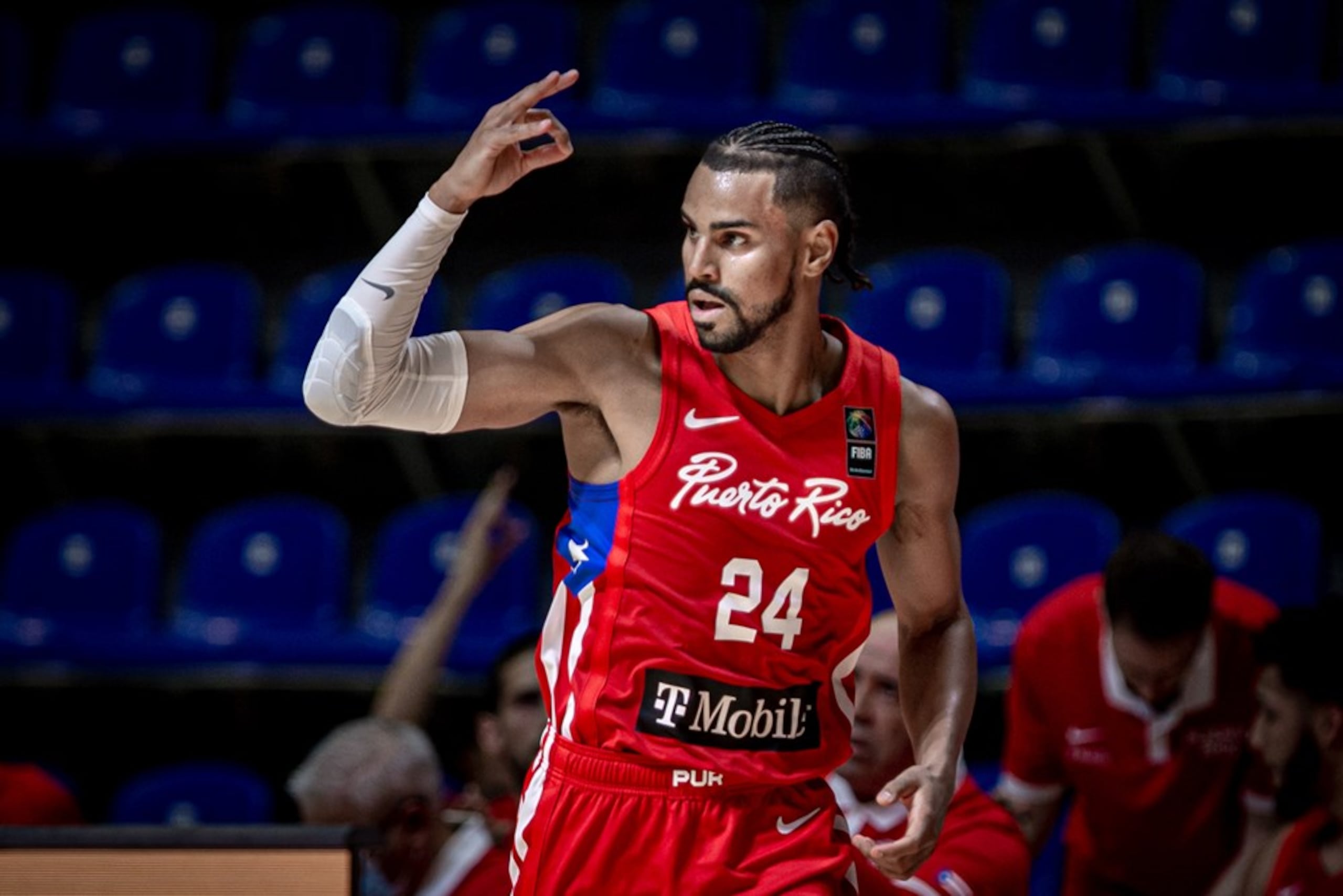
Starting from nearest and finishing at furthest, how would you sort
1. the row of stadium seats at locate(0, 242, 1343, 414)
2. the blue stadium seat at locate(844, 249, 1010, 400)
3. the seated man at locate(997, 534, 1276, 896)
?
the seated man at locate(997, 534, 1276, 896)
the row of stadium seats at locate(0, 242, 1343, 414)
the blue stadium seat at locate(844, 249, 1010, 400)

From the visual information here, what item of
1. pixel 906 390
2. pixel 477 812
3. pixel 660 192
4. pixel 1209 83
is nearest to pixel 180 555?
pixel 660 192

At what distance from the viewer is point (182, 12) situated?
8.28m

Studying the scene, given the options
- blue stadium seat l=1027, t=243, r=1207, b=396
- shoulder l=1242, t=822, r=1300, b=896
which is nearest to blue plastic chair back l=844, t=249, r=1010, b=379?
blue stadium seat l=1027, t=243, r=1207, b=396

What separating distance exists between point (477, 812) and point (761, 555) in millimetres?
2005

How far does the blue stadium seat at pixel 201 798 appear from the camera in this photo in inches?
230

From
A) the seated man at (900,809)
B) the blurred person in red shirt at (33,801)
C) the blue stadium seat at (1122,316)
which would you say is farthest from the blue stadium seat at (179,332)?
the seated man at (900,809)

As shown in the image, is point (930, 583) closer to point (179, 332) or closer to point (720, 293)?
point (720, 293)

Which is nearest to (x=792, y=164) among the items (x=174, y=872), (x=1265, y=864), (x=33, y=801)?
(x=174, y=872)

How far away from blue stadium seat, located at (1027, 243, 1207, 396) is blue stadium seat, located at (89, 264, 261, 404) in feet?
10.4

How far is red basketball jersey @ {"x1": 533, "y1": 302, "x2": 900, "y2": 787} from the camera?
2.64 m

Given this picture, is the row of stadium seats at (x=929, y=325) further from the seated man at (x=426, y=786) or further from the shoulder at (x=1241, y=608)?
the seated man at (x=426, y=786)

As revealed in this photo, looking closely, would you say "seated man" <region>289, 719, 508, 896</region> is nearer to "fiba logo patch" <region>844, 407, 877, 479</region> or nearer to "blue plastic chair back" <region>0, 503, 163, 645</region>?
"fiba logo patch" <region>844, 407, 877, 479</region>

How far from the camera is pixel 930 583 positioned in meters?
2.92

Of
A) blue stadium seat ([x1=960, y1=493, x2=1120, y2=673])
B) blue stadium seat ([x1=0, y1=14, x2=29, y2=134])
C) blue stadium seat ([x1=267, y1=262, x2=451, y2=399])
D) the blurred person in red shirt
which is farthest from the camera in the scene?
blue stadium seat ([x1=0, y1=14, x2=29, y2=134])
